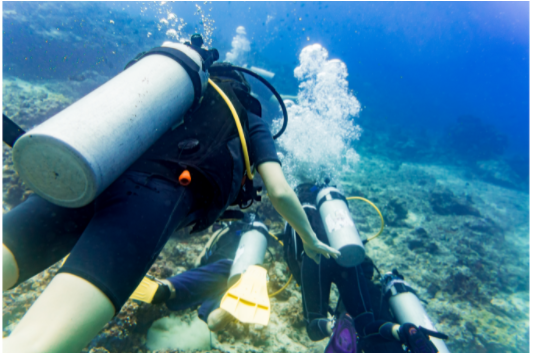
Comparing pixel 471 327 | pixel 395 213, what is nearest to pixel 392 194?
pixel 395 213

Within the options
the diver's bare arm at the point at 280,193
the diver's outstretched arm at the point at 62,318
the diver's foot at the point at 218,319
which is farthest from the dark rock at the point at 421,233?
the diver's outstretched arm at the point at 62,318

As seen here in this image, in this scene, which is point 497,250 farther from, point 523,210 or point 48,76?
point 48,76

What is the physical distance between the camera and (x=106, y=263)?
A: 107 centimetres

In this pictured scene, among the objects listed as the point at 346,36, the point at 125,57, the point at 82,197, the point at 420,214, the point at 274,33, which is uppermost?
the point at 346,36

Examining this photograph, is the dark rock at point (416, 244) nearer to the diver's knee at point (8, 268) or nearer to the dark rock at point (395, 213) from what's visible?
the dark rock at point (395, 213)

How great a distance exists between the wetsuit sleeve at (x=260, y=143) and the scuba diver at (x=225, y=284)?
66 centimetres

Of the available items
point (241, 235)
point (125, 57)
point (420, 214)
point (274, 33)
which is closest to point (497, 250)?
point (420, 214)

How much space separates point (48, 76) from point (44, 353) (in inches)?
736

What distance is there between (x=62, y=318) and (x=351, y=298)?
3574mm

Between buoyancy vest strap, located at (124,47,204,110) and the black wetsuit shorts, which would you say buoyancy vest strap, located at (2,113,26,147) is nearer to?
the black wetsuit shorts

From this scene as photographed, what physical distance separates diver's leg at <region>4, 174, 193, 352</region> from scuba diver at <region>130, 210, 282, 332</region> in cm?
93

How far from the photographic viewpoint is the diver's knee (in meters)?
1.28

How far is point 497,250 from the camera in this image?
7.91 meters

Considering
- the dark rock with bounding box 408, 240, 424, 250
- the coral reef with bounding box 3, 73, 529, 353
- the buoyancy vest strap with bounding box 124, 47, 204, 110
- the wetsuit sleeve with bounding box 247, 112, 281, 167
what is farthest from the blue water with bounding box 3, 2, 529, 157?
the buoyancy vest strap with bounding box 124, 47, 204, 110
